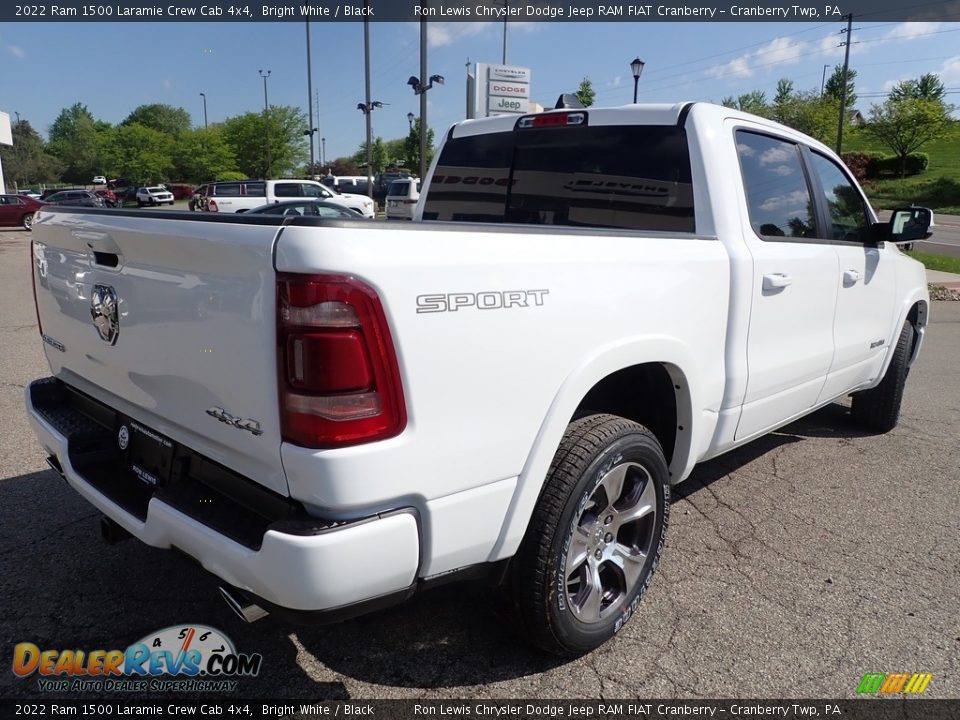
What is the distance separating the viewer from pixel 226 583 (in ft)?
6.54

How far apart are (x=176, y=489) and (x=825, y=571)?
2.76 meters

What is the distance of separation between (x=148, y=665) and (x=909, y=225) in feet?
14.9

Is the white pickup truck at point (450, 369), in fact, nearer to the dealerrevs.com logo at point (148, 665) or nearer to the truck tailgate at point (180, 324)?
the truck tailgate at point (180, 324)

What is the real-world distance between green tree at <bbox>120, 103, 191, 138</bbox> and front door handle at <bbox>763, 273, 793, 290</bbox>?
130695mm

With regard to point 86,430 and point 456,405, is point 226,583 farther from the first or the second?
point 86,430

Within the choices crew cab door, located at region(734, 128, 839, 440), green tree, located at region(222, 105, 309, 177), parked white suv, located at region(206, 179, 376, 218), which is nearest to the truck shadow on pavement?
crew cab door, located at region(734, 128, 839, 440)

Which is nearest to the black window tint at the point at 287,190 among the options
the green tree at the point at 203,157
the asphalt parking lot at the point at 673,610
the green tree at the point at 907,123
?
the asphalt parking lot at the point at 673,610

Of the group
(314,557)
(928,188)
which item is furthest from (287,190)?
(928,188)

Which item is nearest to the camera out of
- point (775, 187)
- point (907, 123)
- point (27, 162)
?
point (775, 187)

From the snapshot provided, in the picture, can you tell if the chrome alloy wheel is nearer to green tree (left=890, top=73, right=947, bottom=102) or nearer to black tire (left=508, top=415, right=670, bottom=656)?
black tire (left=508, top=415, right=670, bottom=656)

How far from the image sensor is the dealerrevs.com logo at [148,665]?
7.86 ft

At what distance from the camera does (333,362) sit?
1.72 meters

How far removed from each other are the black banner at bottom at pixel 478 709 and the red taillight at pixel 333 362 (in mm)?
1067

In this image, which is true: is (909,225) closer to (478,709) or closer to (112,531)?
(478,709)
